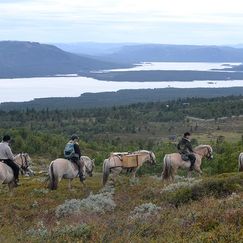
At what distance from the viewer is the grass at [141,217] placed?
9.87 meters

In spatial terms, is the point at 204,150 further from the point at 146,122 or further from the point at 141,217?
the point at 146,122

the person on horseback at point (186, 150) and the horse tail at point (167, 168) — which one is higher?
the person on horseback at point (186, 150)

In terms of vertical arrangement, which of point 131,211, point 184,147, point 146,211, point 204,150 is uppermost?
point 184,147

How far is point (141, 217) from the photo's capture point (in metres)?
12.4

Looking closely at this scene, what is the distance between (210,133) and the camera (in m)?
121

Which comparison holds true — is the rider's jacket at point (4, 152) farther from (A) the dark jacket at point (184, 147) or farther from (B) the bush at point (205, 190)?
(A) the dark jacket at point (184, 147)

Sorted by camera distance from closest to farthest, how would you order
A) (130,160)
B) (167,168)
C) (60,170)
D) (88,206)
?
(88,206) < (60,170) < (167,168) < (130,160)

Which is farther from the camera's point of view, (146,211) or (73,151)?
(73,151)

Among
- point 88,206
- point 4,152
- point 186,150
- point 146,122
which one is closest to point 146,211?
point 88,206

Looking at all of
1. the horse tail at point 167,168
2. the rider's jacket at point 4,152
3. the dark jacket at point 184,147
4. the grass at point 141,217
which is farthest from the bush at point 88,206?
the dark jacket at point 184,147

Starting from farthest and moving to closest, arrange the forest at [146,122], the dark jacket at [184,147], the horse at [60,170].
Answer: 1. the forest at [146,122]
2. the dark jacket at [184,147]
3. the horse at [60,170]

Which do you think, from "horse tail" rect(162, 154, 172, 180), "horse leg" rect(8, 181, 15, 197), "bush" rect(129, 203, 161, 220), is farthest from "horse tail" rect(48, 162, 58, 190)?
"bush" rect(129, 203, 161, 220)

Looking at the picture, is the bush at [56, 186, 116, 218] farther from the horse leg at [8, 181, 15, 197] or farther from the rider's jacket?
the horse leg at [8, 181, 15, 197]

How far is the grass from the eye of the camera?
9.87m
